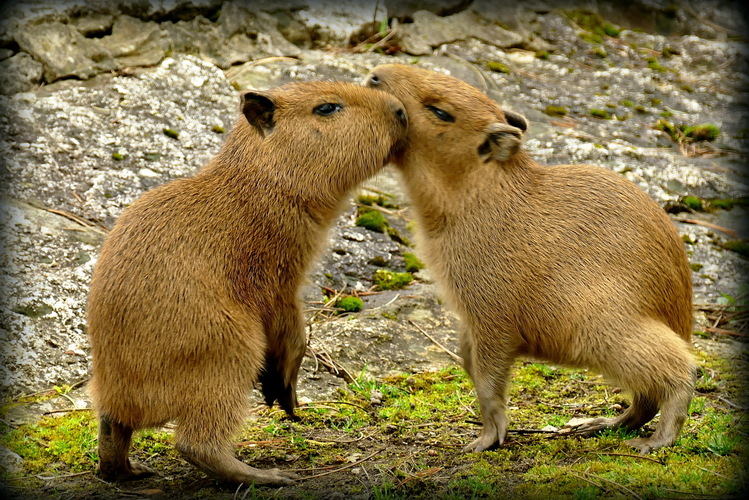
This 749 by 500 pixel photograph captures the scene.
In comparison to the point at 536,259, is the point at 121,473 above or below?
below

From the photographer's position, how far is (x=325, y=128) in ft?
13.2

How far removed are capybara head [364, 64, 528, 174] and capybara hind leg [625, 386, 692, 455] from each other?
5.03 ft

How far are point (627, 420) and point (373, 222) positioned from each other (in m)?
2.89

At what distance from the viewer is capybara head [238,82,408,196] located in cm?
395

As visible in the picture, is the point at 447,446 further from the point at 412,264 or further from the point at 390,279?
the point at 412,264

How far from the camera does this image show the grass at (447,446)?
3328 mm

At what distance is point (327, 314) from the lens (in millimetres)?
5484

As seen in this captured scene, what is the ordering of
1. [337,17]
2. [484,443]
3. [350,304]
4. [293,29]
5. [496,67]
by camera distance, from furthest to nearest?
[496,67]
[337,17]
[293,29]
[350,304]
[484,443]

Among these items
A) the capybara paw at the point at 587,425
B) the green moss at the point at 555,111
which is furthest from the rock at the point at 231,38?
the capybara paw at the point at 587,425

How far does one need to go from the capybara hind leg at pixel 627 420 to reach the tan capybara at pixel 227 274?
1580 mm

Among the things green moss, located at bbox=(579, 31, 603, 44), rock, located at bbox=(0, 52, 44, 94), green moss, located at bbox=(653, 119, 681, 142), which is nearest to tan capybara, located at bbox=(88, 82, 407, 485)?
rock, located at bbox=(0, 52, 44, 94)

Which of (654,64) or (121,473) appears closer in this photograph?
(121,473)

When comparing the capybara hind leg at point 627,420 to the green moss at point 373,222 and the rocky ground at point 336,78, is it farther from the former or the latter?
the green moss at point 373,222

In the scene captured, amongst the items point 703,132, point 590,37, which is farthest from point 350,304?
point 590,37
